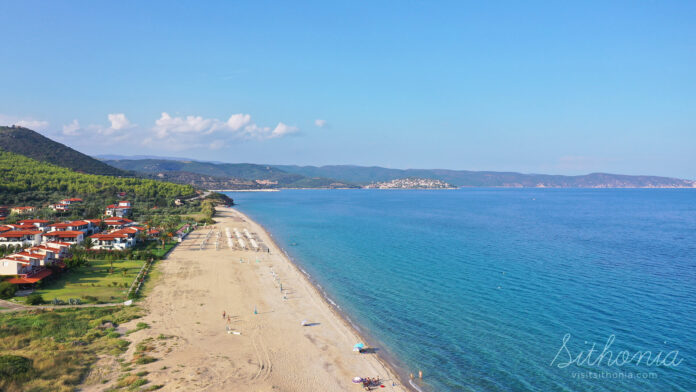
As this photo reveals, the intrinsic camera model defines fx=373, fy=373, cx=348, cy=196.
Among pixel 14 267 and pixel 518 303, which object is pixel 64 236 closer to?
pixel 14 267

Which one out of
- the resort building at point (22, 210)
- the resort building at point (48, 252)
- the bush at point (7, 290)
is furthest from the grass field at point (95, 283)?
the resort building at point (22, 210)

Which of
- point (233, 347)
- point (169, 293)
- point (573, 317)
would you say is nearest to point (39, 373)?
point (233, 347)

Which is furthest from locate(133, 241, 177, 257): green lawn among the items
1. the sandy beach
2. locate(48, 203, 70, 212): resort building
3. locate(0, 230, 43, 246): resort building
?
locate(48, 203, 70, 212): resort building

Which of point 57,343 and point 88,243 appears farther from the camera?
point 88,243

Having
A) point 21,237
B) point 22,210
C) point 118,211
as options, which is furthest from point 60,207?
point 21,237

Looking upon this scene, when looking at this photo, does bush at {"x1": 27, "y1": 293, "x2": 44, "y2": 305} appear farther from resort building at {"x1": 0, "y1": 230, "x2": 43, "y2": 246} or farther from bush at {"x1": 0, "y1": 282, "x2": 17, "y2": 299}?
resort building at {"x1": 0, "y1": 230, "x2": 43, "y2": 246}
